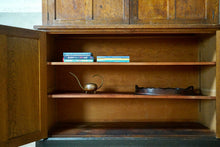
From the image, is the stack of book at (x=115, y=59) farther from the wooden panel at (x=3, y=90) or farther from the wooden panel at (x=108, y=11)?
the wooden panel at (x=3, y=90)

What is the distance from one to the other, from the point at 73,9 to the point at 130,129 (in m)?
1.39

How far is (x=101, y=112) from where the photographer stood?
2.61 meters

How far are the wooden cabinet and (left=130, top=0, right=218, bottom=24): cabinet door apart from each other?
10cm

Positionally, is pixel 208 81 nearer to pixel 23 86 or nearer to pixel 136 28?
pixel 136 28

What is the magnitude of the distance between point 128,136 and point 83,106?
0.77 m

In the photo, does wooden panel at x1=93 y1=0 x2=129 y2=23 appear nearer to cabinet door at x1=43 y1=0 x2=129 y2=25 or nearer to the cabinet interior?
cabinet door at x1=43 y1=0 x2=129 y2=25

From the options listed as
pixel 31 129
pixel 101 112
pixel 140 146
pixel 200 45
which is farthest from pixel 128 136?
pixel 200 45

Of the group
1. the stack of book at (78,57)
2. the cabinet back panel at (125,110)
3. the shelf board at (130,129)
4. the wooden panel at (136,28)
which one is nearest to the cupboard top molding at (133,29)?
the wooden panel at (136,28)

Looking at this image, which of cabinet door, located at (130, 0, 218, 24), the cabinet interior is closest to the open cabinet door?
the cabinet interior

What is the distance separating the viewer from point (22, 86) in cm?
192

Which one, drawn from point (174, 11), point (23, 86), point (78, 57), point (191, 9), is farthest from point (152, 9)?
point (23, 86)

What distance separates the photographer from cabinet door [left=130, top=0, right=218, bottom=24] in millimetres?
2107

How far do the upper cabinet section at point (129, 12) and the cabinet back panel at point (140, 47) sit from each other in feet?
1.54

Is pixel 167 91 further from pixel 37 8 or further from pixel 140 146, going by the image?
pixel 37 8
